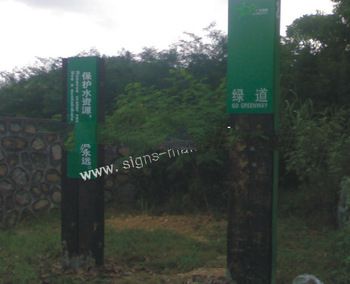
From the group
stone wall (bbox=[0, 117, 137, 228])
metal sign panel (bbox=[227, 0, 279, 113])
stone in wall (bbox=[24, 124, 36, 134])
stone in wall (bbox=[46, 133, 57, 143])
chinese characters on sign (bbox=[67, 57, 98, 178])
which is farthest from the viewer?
stone in wall (bbox=[46, 133, 57, 143])

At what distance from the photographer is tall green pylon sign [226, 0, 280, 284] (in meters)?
5.91

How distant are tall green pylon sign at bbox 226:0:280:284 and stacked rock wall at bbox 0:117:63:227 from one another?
18.2 ft

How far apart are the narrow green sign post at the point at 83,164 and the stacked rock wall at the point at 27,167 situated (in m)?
3.51

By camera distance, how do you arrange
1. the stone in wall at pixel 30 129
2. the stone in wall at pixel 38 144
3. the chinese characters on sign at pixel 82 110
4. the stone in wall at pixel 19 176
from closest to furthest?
the chinese characters on sign at pixel 82 110, the stone in wall at pixel 19 176, the stone in wall at pixel 30 129, the stone in wall at pixel 38 144

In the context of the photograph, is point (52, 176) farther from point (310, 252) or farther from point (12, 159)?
point (310, 252)

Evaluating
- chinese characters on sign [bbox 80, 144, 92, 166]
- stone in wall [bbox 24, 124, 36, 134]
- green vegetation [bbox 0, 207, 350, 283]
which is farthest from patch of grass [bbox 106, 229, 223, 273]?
stone in wall [bbox 24, 124, 36, 134]

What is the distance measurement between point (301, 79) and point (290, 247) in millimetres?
5868

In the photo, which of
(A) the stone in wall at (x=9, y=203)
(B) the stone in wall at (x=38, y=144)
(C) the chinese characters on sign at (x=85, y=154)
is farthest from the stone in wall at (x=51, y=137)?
(C) the chinese characters on sign at (x=85, y=154)

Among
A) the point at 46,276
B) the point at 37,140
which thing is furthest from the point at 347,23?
the point at 46,276

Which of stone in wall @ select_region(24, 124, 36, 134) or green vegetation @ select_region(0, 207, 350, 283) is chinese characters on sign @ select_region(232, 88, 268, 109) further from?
stone in wall @ select_region(24, 124, 36, 134)

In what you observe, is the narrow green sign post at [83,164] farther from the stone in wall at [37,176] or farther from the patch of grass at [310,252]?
the stone in wall at [37,176]

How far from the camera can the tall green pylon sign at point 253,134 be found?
19.4 ft

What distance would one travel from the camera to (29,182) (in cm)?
1115

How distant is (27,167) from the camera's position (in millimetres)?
11086
